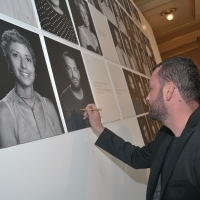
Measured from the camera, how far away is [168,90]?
3.87 feet

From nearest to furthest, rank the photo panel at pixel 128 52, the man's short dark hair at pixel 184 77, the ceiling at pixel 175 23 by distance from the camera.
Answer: the man's short dark hair at pixel 184 77 < the photo panel at pixel 128 52 < the ceiling at pixel 175 23

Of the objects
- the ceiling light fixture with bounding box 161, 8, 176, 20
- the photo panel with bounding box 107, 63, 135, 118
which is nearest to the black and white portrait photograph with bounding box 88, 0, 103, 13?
the photo panel with bounding box 107, 63, 135, 118

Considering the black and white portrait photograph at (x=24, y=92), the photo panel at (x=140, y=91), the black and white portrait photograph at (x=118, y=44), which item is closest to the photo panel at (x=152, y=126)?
the photo panel at (x=140, y=91)

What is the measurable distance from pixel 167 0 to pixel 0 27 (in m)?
4.10

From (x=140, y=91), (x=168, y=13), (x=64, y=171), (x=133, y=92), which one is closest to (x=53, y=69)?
(x=64, y=171)

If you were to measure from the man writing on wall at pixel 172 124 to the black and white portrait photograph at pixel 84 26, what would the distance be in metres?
0.39

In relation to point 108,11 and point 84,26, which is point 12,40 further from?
point 108,11

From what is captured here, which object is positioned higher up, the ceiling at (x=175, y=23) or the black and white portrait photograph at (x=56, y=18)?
the ceiling at (x=175, y=23)

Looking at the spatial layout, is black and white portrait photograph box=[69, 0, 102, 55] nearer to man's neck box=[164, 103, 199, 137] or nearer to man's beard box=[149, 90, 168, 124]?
man's beard box=[149, 90, 168, 124]

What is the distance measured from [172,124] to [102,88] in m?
0.43

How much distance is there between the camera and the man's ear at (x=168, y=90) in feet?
3.84

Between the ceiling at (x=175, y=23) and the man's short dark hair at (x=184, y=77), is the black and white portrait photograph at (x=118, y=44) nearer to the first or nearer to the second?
the man's short dark hair at (x=184, y=77)

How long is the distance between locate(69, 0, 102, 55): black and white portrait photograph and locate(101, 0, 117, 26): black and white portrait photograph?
390 millimetres

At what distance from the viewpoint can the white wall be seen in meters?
0.68
